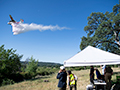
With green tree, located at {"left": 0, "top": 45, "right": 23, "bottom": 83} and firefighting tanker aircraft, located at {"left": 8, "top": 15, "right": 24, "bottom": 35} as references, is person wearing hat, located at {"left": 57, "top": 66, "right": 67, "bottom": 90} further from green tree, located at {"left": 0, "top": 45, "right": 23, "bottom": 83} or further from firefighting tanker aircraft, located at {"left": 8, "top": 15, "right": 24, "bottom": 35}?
green tree, located at {"left": 0, "top": 45, "right": 23, "bottom": 83}

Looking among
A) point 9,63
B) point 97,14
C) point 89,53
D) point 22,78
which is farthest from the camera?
point 22,78

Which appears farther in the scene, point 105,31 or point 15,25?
point 105,31

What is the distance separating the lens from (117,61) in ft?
15.1

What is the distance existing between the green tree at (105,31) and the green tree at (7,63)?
14.1m

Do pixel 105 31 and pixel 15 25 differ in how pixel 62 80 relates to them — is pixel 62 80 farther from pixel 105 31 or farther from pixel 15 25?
pixel 105 31

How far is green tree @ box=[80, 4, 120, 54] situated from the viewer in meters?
13.9

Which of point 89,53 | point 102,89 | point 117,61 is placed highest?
point 89,53

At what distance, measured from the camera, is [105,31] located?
13898mm

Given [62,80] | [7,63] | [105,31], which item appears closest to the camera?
[62,80]

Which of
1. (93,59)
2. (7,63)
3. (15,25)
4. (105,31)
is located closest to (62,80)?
(93,59)

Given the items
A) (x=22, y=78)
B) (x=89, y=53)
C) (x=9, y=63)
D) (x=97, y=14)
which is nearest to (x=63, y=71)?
(x=89, y=53)

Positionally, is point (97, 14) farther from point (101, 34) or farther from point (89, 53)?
point (89, 53)

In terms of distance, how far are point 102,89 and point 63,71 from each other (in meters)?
2.43

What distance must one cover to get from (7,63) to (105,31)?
1795 centimetres
